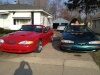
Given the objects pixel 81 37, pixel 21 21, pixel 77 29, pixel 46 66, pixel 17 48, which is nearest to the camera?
pixel 46 66

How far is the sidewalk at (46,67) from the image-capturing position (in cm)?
538

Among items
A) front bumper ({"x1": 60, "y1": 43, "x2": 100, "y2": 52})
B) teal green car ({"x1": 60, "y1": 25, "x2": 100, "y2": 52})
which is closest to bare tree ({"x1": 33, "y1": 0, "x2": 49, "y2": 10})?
teal green car ({"x1": 60, "y1": 25, "x2": 100, "y2": 52})

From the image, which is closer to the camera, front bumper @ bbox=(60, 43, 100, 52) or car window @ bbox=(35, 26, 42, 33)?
front bumper @ bbox=(60, 43, 100, 52)

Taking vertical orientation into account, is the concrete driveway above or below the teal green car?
below

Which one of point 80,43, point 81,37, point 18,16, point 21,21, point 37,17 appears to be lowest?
point 80,43

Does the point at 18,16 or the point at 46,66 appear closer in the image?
the point at 46,66

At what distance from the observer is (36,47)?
795 centimetres

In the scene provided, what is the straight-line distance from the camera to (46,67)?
5906 millimetres

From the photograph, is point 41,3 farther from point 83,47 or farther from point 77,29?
point 83,47

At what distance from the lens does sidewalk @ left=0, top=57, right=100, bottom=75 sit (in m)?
5.38

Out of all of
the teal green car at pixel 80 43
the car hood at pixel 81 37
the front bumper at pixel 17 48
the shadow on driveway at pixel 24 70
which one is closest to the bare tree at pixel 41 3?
the car hood at pixel 81 37

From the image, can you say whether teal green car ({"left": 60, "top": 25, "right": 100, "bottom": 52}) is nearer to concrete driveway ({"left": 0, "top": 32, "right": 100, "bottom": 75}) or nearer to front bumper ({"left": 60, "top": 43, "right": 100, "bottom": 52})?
front bumper ({"left": 60, "top": 43, "right": 100, "bottom": 52})

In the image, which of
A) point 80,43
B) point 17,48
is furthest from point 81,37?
point 17,48

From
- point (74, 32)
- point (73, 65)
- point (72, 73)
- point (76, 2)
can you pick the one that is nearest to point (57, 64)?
point (73, 65)
